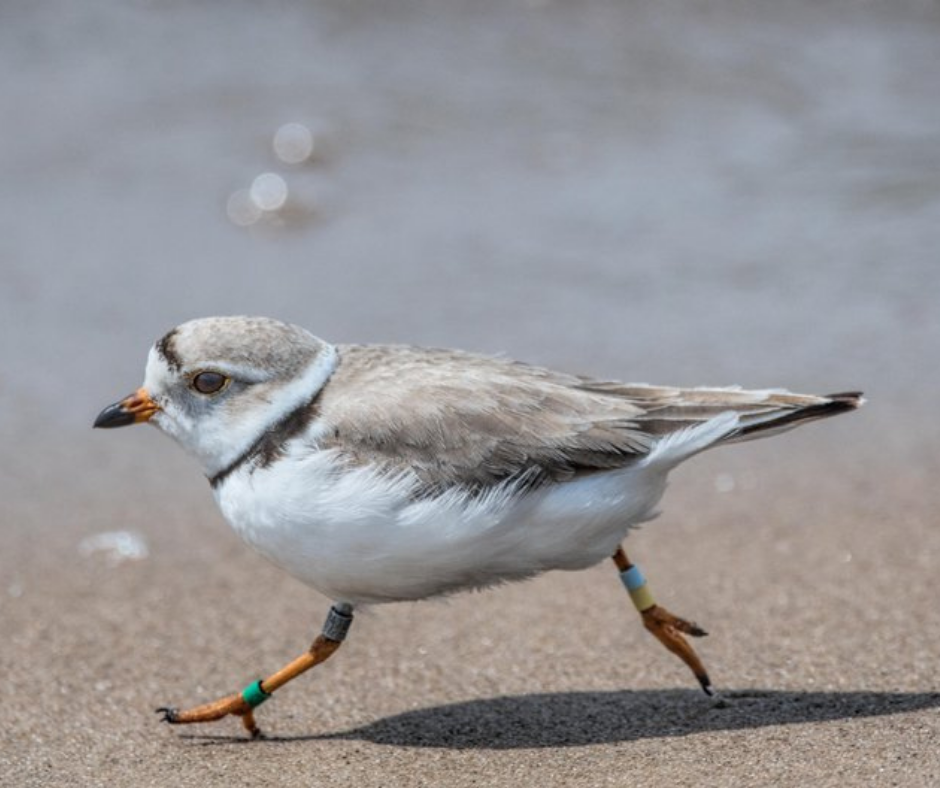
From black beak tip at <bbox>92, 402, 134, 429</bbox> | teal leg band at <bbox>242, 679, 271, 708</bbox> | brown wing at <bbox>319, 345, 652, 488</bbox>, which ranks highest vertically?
brown wing at <bbox>319, 345, 652, 488</bbox>

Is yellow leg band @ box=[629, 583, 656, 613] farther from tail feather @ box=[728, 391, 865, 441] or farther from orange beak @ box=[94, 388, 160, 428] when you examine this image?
orange beak @ box=[94, 388, 160, 428]

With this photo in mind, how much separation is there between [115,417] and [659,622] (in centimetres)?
182

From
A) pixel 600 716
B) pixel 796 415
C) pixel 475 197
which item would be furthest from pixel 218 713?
pixel 475 197

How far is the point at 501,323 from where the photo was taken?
26.1ft

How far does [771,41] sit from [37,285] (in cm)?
553

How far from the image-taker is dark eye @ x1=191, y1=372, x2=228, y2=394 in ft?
14.8

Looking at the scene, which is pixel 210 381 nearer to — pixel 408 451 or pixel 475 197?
pixel 408 451

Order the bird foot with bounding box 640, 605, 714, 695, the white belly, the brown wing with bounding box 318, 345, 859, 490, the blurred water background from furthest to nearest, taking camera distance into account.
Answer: the blurred water background
the bird foot with bounding box 640, 605, 714, 695
the brown wing with bounding box 318, 345, 859, 490
the white belly

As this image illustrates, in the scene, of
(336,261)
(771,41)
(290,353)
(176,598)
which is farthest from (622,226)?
(290,353)

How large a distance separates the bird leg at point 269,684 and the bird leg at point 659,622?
2.90 ft

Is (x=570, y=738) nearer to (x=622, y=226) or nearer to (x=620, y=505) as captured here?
(x=620, y=505)

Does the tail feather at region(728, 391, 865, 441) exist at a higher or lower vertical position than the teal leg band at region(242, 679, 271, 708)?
higher

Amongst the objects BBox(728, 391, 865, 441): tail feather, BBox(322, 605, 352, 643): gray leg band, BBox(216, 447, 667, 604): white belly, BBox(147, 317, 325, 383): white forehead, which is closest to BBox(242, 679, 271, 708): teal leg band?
BBox(322, 605, 352, 643): gray leg band

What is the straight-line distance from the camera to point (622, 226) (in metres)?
8.77
